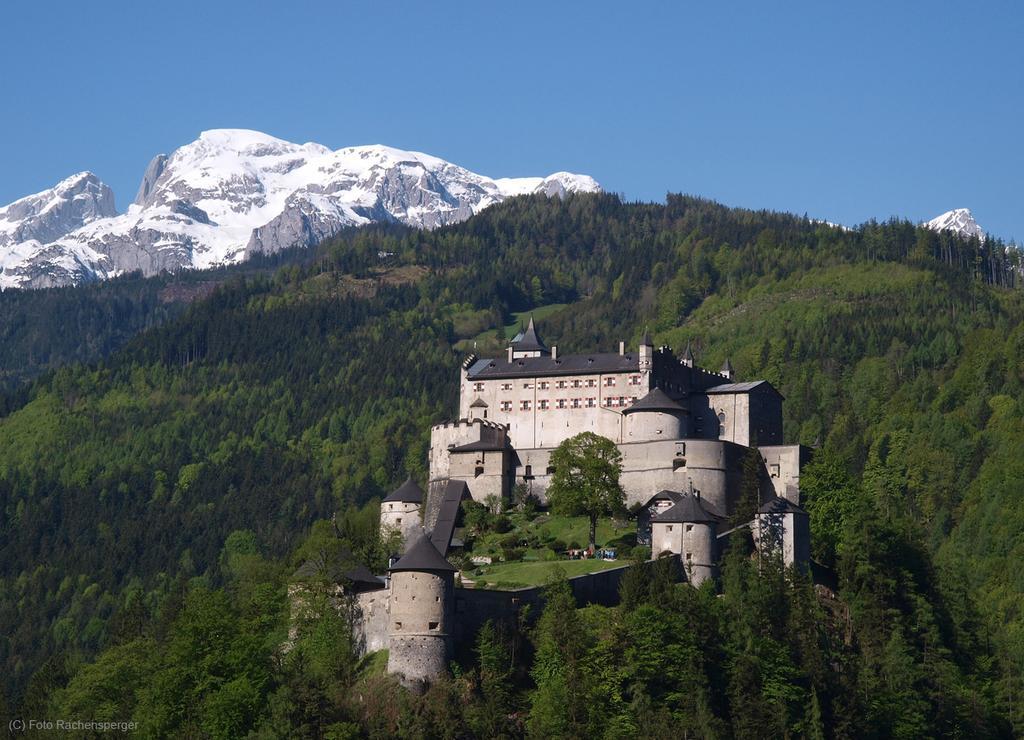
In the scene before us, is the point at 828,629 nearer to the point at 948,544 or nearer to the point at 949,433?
the point at 948,544

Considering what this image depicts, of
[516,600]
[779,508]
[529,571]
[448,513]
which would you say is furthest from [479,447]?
[516,600]

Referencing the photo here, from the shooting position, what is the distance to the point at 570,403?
11806 centimetres

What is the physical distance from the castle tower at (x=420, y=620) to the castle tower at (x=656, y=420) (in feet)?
94.1

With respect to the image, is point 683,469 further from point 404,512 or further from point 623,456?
point 404,512

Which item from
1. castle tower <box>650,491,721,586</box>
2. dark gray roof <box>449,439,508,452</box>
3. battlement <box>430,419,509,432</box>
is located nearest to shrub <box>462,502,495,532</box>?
dark gray roof <box>449,439,508,452</box>

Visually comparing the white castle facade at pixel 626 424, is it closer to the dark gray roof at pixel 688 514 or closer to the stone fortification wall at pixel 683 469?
the stone fortification wall at pixel 683 469

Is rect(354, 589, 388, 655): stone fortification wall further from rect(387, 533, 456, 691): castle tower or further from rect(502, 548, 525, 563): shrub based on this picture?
rect(502, 548, 525, 563): shrub

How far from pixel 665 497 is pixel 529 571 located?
38.8ft

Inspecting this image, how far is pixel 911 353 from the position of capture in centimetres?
19775

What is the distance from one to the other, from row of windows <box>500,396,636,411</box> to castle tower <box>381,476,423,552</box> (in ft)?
31.7

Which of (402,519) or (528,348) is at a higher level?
(528,348)

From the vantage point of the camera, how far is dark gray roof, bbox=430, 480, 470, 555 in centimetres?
10606

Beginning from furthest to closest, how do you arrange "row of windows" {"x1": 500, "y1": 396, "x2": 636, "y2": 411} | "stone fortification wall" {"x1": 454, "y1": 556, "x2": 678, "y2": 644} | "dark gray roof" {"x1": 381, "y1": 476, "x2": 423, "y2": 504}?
"row of windows" {"x1": 500, "y1": 396, "x2": 636, "y2": 411}, "dark gray roof" {"x1": 381, "y1": 476, "x2": 423, "y2": 504}, "stone fortification wall" {"x1": 454, "y1": 556, "x2": 678, "y2": 644}

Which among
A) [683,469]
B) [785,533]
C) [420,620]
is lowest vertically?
[420,620]
